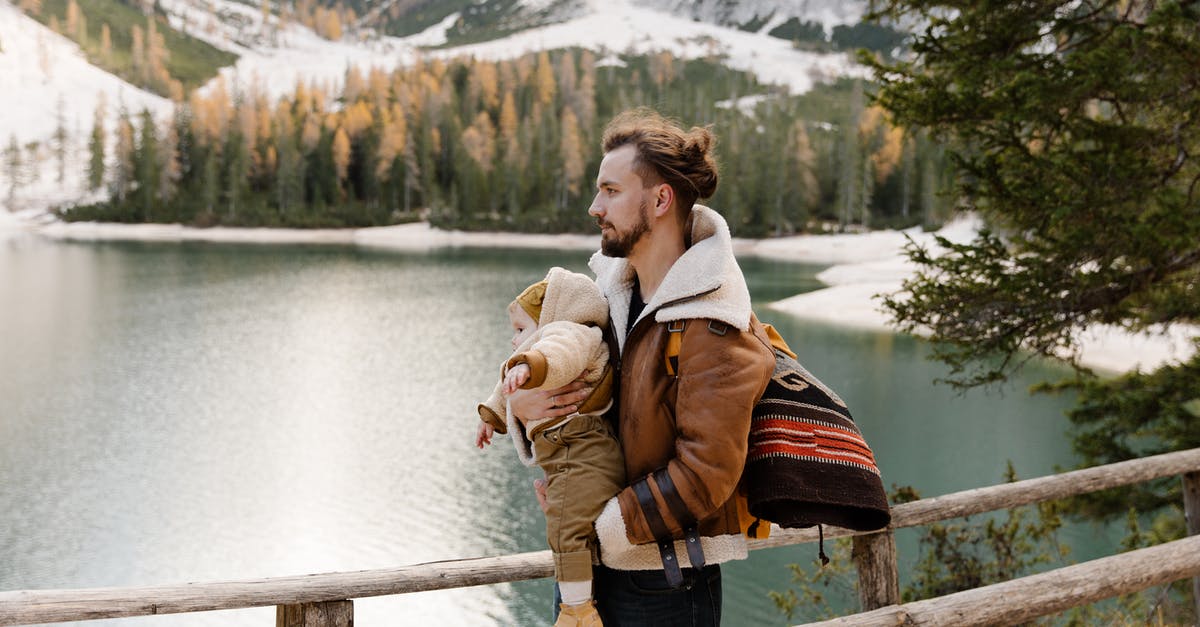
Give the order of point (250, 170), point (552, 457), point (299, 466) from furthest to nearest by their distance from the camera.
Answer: point (250, 170) < point (299, 466) < point (552, 457)

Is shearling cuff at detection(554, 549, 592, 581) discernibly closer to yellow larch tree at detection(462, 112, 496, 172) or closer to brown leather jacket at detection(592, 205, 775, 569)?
brown leather jacket at detection(592, 205, 775, 569)

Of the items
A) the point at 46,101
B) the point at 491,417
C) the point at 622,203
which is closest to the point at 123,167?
the point at 46,101

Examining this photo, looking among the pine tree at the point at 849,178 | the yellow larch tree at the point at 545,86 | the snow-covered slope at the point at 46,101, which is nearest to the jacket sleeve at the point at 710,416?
the pine tree at the point at 849,178

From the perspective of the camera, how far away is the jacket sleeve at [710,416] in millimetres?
1602

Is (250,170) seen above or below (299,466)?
above

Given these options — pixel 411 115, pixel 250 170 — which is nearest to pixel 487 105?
pixel 411 115

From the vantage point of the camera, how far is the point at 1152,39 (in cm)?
556

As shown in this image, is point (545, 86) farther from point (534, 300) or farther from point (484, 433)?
point (534, 300)

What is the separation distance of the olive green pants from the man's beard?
1.20ft

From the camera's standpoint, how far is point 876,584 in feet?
9.64

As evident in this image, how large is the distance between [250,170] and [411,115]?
1646 cm

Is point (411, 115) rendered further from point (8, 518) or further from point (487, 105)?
point (8, 518)

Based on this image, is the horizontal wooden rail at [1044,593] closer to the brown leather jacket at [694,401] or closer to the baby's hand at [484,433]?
the brown leather jacket at [694,401]

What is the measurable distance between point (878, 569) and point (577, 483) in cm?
166
